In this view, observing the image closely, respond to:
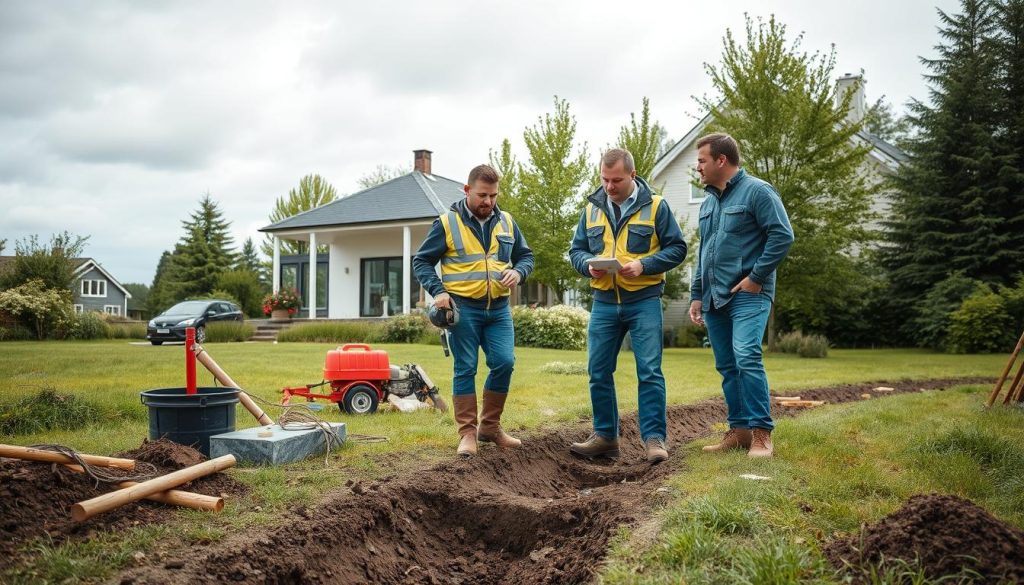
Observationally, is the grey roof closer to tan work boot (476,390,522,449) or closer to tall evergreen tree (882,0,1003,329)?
tall evergreen tree (882,0,1003,329)

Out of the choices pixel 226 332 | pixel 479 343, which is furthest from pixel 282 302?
pixel 479 343

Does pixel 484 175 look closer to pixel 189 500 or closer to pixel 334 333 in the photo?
pixel 189 500

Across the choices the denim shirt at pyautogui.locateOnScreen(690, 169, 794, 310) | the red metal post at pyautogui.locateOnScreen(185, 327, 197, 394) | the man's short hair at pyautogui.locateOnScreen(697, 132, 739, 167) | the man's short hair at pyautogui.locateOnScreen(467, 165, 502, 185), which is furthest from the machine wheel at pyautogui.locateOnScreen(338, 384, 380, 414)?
the man's short hair at pyautogui.locateOnScreen(697, 132, 739, 167)

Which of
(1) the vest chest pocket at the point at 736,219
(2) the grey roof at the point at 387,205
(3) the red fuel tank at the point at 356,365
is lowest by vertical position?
(3) the red fuel tank at the point at 356,365

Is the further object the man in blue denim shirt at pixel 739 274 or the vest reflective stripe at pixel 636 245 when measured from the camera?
the vest reflective stripe at pixel 636 245

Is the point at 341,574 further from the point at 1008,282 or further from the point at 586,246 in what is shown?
the point at 1008,282

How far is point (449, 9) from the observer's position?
1183 cm

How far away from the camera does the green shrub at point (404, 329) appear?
19.8m

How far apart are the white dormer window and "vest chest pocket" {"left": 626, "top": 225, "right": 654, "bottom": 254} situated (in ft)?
196

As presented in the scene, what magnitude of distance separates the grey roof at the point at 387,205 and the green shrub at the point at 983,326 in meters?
15.2

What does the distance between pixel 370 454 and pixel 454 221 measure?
1.74 metres

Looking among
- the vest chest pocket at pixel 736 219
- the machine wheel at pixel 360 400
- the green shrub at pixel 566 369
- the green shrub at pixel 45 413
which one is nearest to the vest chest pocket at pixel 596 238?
the vest chest pocket at pixel 736 219

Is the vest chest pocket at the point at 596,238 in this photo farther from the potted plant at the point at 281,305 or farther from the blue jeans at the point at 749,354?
the potted plant at the point at 281,305

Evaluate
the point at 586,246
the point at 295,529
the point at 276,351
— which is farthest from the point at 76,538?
the point at 276,351
